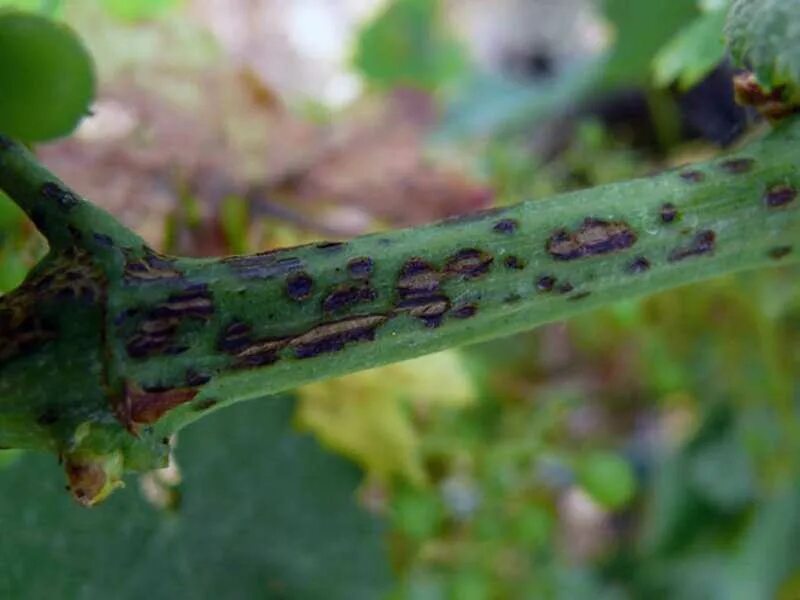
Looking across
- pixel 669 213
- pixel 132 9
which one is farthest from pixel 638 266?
pixel 132 9

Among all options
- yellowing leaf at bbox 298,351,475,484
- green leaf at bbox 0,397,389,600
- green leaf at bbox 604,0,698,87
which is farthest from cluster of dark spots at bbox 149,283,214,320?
green leaf at bbox 604,0,698,87

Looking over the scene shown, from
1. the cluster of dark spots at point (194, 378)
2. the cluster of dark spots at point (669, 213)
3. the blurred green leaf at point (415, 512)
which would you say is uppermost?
the blurred green leaf at point (415, 512)

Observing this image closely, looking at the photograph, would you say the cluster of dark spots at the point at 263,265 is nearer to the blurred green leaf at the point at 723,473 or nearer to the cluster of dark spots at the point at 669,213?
the cluster of dark spots at the point at 669,213

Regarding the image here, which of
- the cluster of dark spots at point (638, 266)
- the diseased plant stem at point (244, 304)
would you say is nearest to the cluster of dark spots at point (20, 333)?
the diseased plant stem at point (244, 304)

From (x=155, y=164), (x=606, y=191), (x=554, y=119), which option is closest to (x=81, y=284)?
(x=606, y=191)

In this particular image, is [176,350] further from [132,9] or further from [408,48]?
[408,48]

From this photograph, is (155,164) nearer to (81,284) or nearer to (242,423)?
(242,423)
